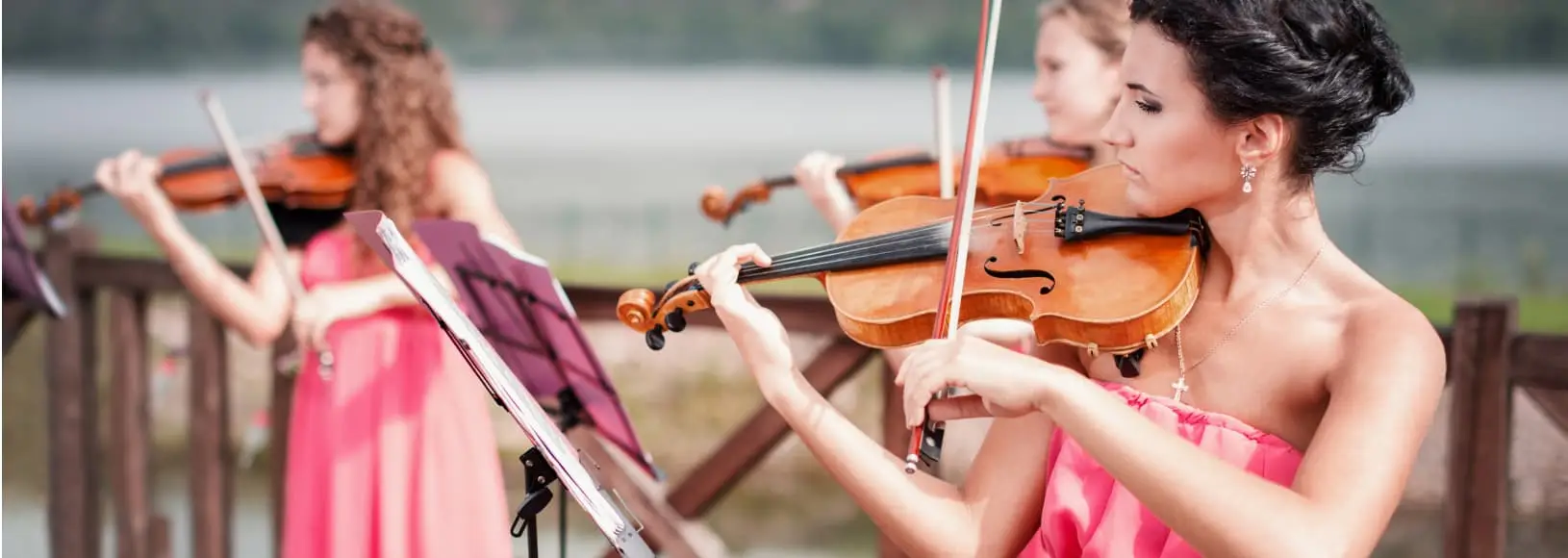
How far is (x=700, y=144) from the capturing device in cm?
460

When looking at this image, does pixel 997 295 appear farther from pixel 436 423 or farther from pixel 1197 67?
pixel 436 423

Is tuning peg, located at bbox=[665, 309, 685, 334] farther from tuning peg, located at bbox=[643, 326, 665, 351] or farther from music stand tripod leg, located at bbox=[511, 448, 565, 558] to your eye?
music stand tripod leg, located at bbox=[511, 448, 565, 558]

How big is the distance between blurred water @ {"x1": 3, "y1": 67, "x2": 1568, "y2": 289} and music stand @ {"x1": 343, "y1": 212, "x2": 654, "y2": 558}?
2.93 m

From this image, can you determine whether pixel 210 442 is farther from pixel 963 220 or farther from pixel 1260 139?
pixel 1260 139

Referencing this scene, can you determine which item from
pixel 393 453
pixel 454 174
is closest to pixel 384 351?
pixel 393 453

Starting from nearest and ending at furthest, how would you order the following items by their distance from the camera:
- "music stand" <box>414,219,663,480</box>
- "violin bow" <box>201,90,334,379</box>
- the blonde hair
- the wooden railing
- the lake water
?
1. "music stand" <box>414,219,663,480</box>
2. the blonde hair
3. "violin bow" <box>201,90,334,379</box>
4. the wooden railing
5. the lake water

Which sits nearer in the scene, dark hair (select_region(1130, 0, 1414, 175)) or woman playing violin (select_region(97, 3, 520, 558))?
dark hair (select_region(1130, 0, 1414, 175))

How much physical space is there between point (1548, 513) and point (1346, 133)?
133 inches

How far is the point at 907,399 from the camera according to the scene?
1.12 m

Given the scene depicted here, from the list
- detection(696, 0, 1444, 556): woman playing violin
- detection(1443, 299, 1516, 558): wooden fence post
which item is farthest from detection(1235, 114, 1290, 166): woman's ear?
detection(1443, 299, 1516, 558): wooden fence post

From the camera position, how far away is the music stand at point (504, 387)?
120cm

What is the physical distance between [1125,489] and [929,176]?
50.8 inches

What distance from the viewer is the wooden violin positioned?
1211mm

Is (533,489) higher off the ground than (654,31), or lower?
lower
